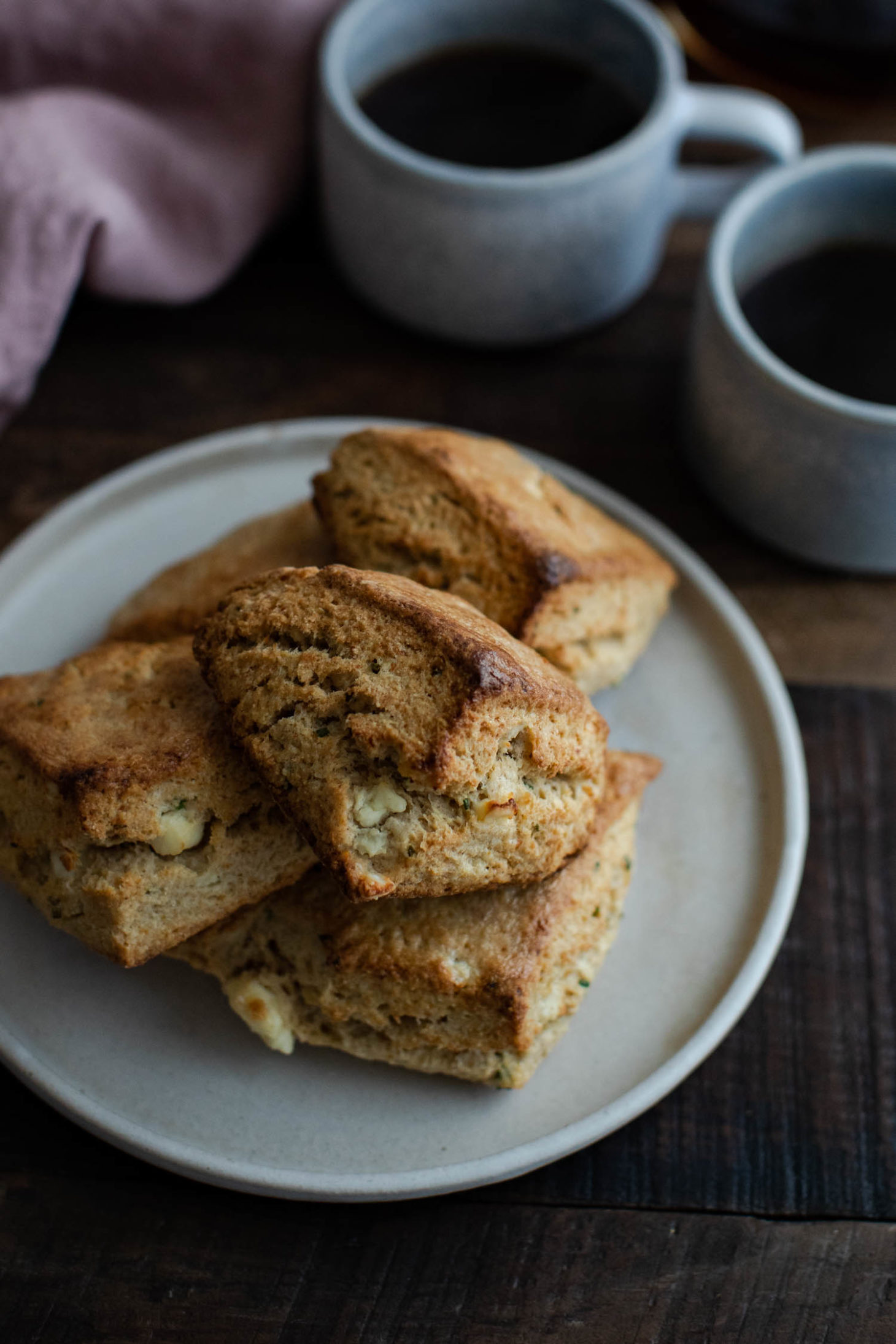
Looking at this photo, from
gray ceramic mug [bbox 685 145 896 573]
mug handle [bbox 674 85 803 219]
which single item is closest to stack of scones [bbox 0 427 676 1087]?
gray ceramic mug [bbox 685 145 896 573]

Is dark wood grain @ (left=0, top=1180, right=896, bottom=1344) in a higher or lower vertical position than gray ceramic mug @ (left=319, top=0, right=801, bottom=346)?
lower

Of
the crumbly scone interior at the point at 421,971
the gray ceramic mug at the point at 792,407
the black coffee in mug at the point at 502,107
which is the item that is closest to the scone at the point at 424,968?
the crumbly scone interior at the point at 421,971

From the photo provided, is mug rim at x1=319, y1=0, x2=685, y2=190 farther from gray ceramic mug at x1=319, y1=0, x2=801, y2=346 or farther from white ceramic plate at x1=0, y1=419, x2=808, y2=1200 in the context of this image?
white ceramic plate at x1=0, y1=419, x2=808, y2=1200

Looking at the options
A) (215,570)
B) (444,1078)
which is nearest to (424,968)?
(444,1078)

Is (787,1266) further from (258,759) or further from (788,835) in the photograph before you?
(258,759)

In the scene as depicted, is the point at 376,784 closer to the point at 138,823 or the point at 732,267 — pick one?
the point at 138,823

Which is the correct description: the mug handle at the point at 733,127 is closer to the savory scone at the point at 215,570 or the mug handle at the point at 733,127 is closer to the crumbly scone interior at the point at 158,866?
the savory scone at the point at 215,570
